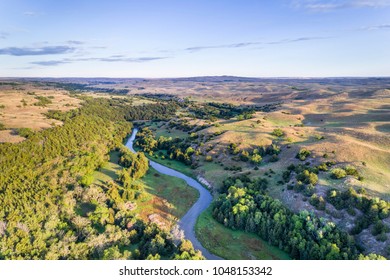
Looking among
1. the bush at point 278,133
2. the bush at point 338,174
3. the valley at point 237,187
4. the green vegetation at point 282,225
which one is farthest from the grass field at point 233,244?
the bush at point 278,133

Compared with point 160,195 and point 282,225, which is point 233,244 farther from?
point 160,195

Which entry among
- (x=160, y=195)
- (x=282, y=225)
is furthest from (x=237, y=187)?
(x=160, y=195)

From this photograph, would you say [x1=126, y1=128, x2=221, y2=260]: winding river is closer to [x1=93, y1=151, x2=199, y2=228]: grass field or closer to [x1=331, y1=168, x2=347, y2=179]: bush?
[x1=93, y1=151, x2=199, y2=228]: grass field

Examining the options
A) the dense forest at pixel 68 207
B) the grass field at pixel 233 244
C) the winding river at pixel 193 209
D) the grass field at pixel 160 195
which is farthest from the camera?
the grass field at pixel 160 195

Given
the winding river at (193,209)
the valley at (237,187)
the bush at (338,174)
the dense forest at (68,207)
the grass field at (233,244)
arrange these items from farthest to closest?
the bush at (338,174)
the winding river at (193,209)
the grass field at (233,244)
the valley at (237,187)
the dense forest at (68,207)

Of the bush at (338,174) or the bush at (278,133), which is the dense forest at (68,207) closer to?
the bush at (338,174)

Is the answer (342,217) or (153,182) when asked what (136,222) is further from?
(342,217)
